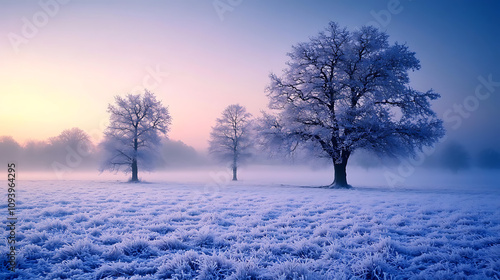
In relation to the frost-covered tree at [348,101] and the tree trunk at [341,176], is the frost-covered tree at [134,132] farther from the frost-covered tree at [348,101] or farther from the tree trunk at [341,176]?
the tree trunk at [341,176]

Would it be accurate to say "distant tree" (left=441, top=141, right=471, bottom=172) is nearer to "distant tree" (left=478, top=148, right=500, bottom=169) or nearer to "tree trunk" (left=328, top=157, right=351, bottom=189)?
"distant tree" (left=478, top=148, right=500, bottom=169)

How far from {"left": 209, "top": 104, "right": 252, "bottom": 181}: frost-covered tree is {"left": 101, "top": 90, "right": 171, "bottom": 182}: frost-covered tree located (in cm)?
817

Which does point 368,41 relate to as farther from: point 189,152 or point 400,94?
point 189,152

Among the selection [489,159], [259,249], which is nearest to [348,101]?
[259,249]

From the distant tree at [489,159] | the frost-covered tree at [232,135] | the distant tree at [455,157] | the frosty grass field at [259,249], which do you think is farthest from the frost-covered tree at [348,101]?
the distant tree at [489,159]

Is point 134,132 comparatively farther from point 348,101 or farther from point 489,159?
point 489,159

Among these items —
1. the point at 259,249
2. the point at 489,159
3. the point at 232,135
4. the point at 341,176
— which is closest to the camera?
the point at 259,249

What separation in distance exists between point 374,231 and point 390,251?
1.15 metres

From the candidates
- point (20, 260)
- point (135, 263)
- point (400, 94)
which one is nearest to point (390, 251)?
point (135, 263)

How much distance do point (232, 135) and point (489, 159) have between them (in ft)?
317

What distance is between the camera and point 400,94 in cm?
1673

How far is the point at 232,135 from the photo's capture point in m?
31.6

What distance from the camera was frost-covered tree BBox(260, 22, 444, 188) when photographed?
52.4 ft

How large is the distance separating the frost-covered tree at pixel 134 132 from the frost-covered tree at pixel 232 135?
8166 millimetres
